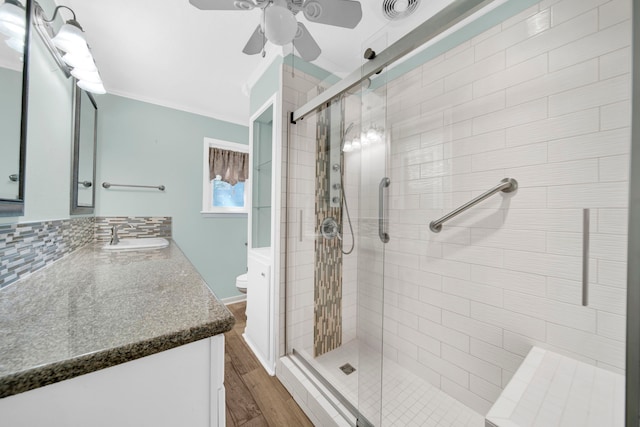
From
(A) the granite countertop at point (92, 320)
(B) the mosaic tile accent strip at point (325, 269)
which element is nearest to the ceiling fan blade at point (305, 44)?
(B) the mosaic tile accent strip at point (325, 269)

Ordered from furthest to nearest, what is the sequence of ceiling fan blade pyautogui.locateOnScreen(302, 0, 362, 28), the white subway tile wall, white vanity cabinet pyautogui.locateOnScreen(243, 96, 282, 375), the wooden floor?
white vanity cabinet pyautogui.locateOnScreen(243, 96, 282, 375)
the wooden floor
ceiling fan blade pyautogui.locateOnScreen(302, 0, 362, 28)
the white subway tile wall

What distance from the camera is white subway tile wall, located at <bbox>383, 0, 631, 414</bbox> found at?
979mm

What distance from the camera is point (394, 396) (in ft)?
4.78

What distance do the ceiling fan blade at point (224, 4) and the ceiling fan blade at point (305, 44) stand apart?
0.97 ft

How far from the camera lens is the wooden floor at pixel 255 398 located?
132 centimetres

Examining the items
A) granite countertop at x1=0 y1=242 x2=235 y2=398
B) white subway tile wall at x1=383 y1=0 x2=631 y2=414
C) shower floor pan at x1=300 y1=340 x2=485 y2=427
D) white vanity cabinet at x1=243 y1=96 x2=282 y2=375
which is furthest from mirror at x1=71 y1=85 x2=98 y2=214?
white subway tile wall at x1=383 y1=0 x2=631 y2=414

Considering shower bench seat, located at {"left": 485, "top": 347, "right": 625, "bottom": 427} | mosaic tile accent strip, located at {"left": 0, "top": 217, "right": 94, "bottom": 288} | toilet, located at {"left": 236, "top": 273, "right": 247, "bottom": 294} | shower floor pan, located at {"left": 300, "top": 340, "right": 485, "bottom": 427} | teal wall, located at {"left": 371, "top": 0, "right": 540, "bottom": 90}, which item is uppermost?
teal wall, located at {"left": 371, "top": 0, "right": 540, "bottom": 90}

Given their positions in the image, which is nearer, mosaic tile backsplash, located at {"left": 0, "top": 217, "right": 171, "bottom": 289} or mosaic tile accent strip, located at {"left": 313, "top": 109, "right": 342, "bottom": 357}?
mosaic tile backsplash, located at {"left": 0, "top": 217, "right": 171, "bottom": 289}

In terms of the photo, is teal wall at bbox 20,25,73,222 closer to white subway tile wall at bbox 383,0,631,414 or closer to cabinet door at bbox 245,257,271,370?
cabinet door at bbox 245,257,271,370

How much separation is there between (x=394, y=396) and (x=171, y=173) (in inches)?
114

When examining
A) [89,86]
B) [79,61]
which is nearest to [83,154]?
[89,86]

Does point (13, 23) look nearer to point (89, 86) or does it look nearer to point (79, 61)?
point (79, 61)

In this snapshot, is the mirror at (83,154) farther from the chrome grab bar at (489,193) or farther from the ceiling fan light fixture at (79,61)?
the chrome grab bar at (489,193)

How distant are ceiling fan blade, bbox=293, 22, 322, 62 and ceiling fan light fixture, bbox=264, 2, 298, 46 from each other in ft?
0.83
